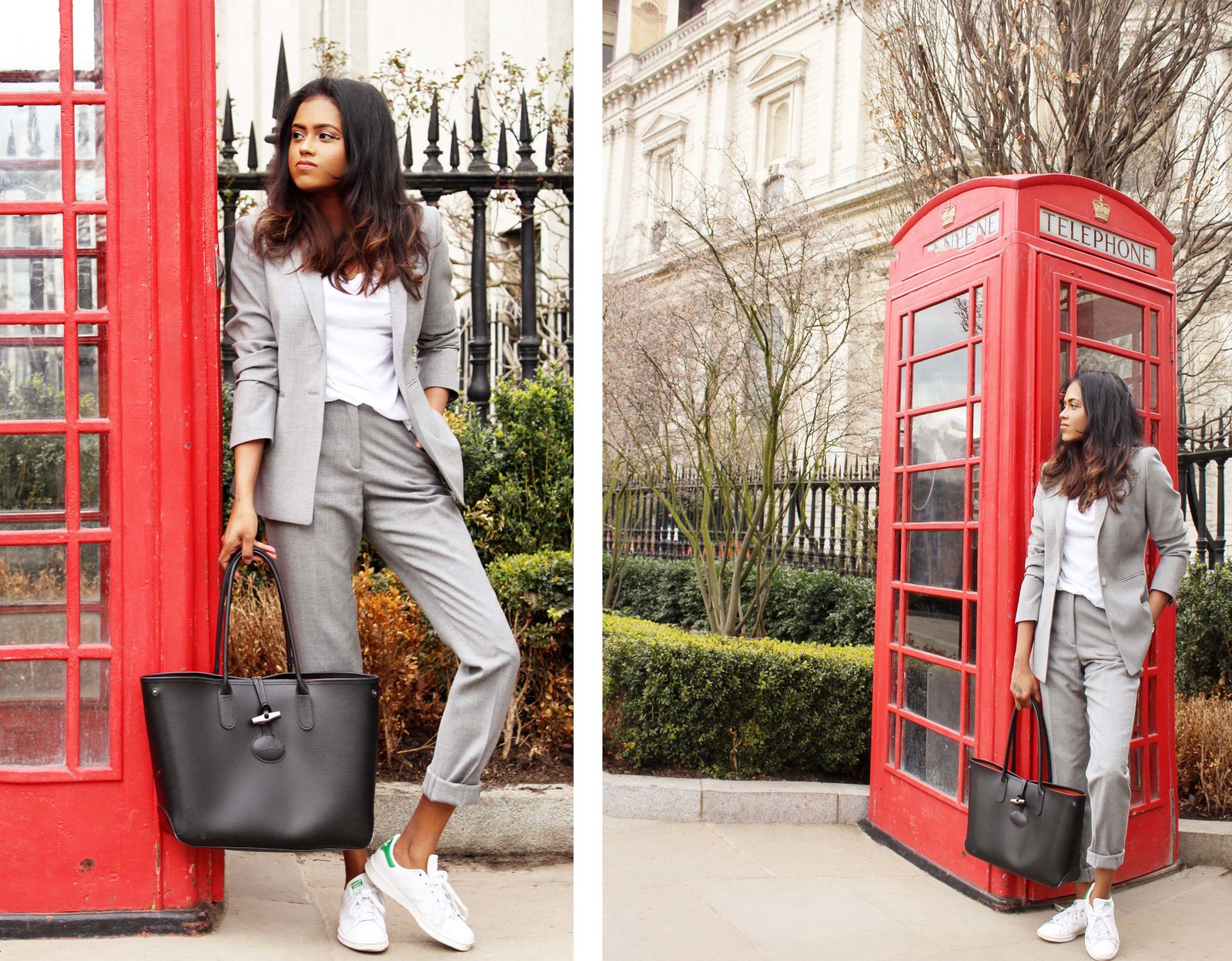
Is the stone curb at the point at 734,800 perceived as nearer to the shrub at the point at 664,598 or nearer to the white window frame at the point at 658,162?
the shrub at the point at 664,598

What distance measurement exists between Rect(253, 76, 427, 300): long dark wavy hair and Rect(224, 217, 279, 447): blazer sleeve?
0.05 metres

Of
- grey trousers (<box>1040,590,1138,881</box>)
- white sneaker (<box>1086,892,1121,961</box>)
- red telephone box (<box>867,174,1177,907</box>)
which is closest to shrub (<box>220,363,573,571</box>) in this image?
red telephone box (<box>867,174,1177,907</box>)

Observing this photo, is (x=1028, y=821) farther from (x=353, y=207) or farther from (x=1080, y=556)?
(x=353, y=207)

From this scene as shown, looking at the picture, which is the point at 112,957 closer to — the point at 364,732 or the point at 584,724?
the point at 364,732

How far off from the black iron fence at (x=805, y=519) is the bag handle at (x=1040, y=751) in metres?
1.30

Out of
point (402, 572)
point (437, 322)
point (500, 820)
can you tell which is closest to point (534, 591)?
point (500, 820)

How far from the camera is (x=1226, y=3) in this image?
309cm

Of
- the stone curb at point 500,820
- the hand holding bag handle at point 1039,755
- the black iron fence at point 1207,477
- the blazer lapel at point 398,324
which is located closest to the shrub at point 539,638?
the stone curb at point 500,820

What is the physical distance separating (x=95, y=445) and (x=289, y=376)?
1.61ft

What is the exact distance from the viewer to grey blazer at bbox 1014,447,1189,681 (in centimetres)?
246

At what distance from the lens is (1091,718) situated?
2490 millimetres

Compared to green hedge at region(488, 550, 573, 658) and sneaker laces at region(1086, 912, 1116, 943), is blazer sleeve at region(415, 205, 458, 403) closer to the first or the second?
green hedge at region(488, 550, 573, 658)

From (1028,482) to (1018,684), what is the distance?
1.75ft

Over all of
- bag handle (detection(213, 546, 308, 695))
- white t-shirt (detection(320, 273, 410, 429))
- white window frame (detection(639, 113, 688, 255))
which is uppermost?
white window frame (detection(639, 113, 688, 255))
